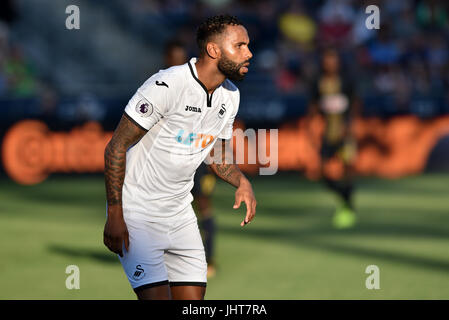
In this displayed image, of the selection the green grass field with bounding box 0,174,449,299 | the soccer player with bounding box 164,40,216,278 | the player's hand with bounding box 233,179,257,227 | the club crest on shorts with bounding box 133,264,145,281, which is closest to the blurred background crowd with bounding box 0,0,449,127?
the green grass field with bounding box 0,174,449,299

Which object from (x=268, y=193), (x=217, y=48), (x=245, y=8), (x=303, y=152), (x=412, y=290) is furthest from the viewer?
(x=245, y=8)

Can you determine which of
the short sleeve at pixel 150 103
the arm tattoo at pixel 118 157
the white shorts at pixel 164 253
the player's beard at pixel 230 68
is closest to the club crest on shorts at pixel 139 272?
the white shorts at pixel 164 253

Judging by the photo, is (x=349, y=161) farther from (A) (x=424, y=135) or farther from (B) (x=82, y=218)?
(A) (x=424, y=135)

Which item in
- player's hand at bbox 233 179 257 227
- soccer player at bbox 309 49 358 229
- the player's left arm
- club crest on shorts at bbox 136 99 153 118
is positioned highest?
soccer player at bbox 309 49 358 229

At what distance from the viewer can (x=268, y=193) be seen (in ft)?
50.0

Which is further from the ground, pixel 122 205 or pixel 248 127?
pixel 248 127

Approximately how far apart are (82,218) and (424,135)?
8223 mm

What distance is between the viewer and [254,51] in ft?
71.3

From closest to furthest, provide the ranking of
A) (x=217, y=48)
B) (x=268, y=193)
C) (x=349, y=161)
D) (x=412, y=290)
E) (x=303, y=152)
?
(x=217, y=48), (x=412, y=290), (x=349, y=161), (x=268, y=193), (x=303, y=152)

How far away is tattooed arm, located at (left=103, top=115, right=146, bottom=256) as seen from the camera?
4.53 meters

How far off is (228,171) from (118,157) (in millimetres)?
1003

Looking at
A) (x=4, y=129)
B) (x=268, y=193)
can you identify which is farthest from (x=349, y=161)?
(x=4, y=129)

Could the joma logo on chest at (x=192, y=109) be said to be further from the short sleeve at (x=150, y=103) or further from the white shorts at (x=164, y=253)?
the white shorts at (x=164, y=253)

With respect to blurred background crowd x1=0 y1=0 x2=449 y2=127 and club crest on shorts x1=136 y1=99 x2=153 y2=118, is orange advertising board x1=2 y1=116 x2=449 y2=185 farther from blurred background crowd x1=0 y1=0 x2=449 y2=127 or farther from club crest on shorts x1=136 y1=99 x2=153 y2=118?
club crest on shorts x1=136 y1=99 x2=153 y2=118
